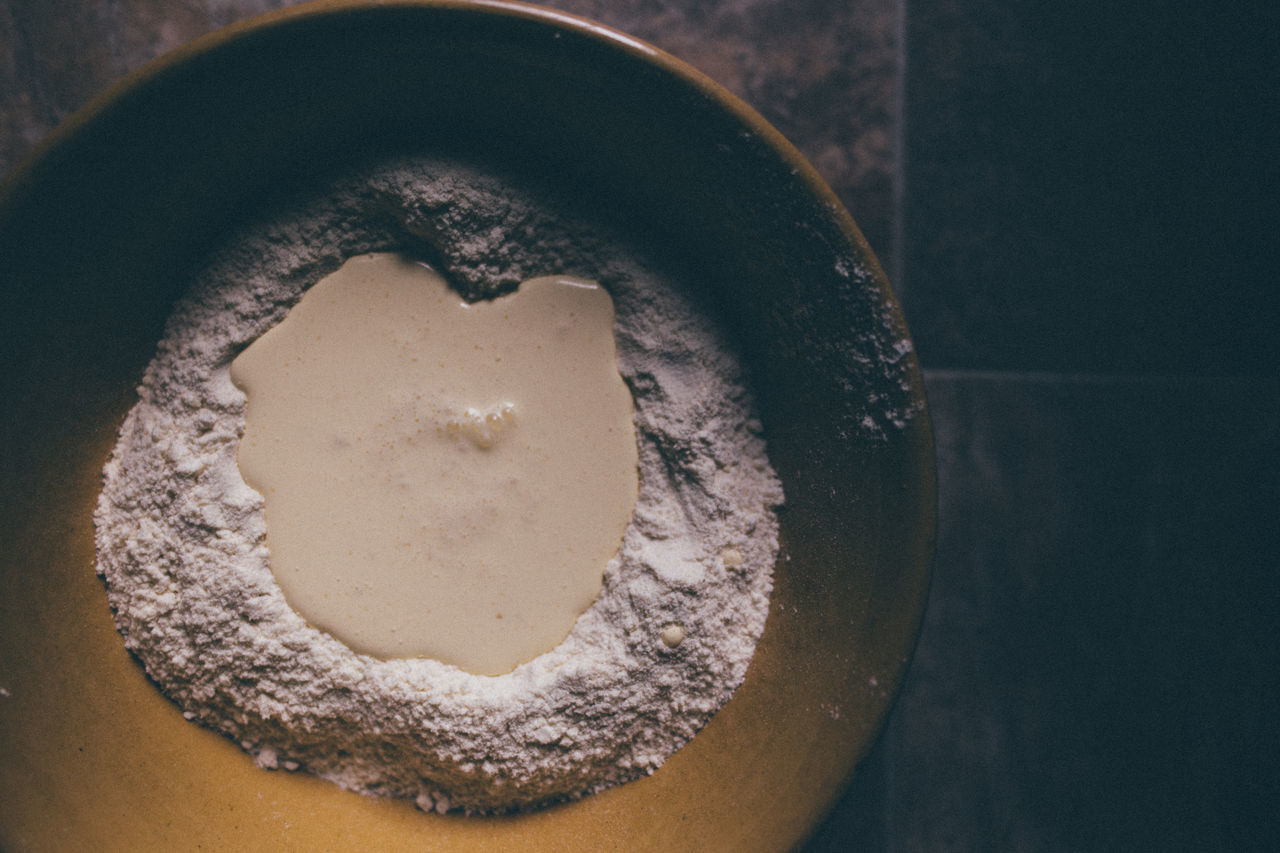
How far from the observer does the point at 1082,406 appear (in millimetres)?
945

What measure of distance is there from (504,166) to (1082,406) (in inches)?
33.9

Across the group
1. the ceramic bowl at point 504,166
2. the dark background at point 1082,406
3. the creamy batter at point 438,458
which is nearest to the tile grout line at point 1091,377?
the dark background at point 1082,406

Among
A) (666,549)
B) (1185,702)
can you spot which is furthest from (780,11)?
(1185,702)

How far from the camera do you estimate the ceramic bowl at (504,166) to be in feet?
2.27

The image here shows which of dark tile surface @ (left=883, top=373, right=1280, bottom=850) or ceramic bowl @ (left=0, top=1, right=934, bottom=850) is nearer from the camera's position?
ceramic bowl @ (left=0, top=1, right=934, bottom=850)

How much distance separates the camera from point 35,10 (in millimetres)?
846

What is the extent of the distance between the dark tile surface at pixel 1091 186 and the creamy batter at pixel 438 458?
51 centimetres

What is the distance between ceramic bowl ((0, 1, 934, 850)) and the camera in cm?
69

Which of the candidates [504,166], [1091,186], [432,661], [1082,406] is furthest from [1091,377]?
[432,661]

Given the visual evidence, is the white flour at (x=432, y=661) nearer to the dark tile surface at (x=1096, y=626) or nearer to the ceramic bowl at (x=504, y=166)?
the ceramic bowl at (x=504, y=166)

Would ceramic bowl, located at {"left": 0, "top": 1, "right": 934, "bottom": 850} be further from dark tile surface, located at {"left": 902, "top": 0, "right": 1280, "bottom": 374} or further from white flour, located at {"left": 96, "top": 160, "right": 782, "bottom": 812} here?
dark tile surface, located at {"left": 902, "top": 0, "right": 1280, "bottom": 374}

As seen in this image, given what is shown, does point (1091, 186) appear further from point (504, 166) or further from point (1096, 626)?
point (504, 166)

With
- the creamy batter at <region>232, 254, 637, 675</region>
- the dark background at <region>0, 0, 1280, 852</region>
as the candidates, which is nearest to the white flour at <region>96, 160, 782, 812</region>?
the creamy batter at <region>232, 254, 637, 675</region>

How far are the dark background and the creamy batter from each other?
1.56 ft
